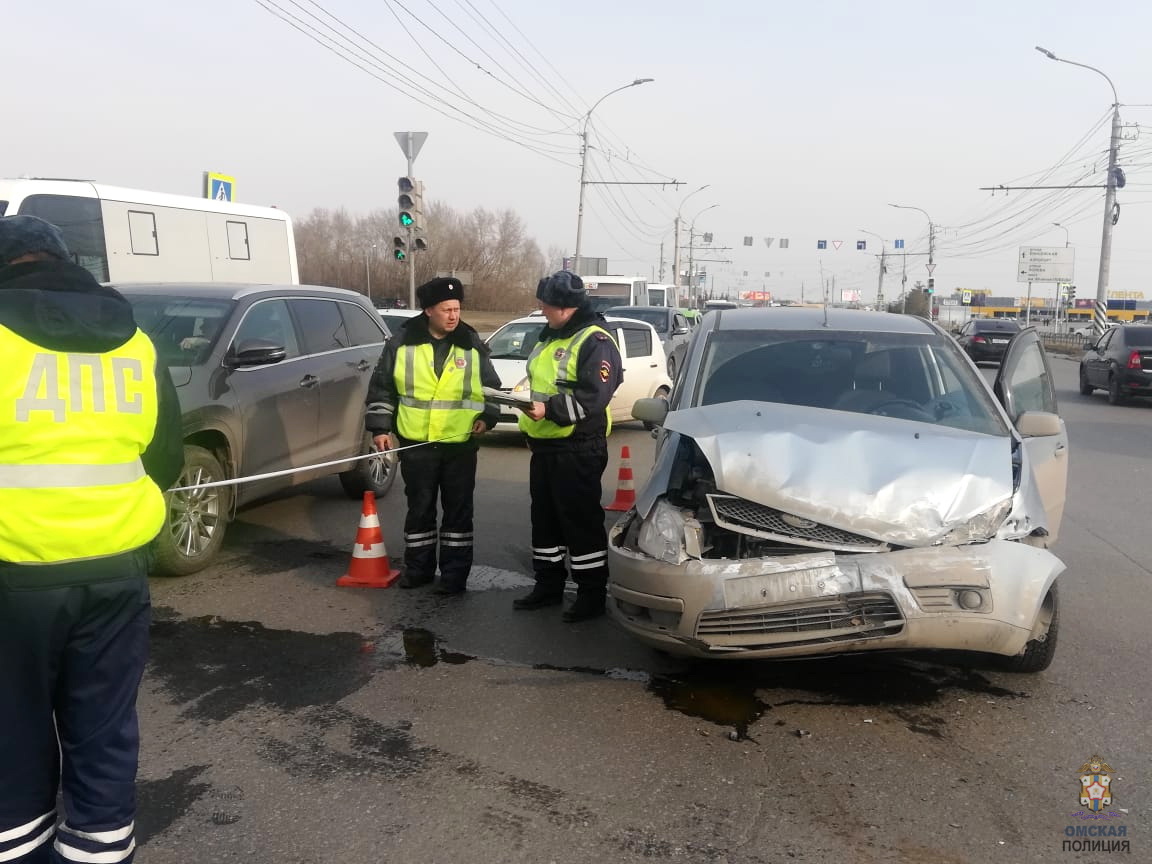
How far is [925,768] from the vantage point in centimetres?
369

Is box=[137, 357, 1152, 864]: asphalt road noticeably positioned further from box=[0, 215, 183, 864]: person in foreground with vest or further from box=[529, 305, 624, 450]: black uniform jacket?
box=[529, 305, 624, 450]: black uniform jacket

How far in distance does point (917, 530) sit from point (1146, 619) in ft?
8.56

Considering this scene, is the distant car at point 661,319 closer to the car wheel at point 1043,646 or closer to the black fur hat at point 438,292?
the black fur hat at point 438,292

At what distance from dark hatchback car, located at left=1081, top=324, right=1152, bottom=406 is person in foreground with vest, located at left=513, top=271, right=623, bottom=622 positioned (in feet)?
55.5

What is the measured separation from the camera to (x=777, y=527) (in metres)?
4.06

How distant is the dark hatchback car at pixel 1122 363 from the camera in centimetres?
1881

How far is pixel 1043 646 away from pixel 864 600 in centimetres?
123

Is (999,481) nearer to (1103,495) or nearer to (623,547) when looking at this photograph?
(623,547)

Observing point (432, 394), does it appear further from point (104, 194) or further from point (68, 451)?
point (104, 194)

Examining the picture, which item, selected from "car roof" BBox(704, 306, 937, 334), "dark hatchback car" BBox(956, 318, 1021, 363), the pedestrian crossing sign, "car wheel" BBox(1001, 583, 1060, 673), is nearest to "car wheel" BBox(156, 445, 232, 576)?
"car roof" BBox(704, 306, 937, 334)

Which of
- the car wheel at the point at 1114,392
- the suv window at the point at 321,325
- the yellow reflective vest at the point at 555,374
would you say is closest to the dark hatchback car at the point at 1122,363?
the car wheel at the point at 1114,392

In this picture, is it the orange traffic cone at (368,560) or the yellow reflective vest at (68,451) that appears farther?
the orange traffic cone at (368,560)

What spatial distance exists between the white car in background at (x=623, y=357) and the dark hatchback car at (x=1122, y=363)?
401 inches

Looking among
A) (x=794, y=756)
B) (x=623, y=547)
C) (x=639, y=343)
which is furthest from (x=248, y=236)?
(x=794, y=756)
